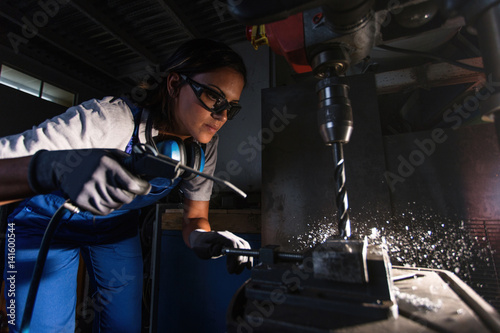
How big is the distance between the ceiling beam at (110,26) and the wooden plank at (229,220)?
1.72 metres

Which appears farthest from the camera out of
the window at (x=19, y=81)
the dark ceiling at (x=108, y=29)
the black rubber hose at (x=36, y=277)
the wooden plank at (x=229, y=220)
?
the window at (x=19, y=81)

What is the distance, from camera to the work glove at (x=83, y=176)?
0.59 m

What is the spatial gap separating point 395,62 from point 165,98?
1099 millimetres

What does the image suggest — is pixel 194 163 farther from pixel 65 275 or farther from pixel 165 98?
pixel 65 275

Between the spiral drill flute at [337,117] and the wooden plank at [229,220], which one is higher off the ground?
the spiral drill flute at [337,117]

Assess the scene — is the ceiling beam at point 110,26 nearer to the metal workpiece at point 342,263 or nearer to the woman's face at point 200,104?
the woman's face at point 200,104

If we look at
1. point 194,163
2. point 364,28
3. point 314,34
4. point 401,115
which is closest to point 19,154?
point 194,163

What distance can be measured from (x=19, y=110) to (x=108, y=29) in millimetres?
1562

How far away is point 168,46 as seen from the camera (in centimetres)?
245

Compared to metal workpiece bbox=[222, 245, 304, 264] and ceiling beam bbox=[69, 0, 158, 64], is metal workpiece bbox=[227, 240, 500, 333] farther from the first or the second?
ceiling beam bbox=[69, 0, 158, 64]

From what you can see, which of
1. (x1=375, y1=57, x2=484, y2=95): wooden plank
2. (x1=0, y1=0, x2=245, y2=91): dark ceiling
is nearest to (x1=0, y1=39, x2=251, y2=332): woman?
(x1=375, y1=57, x2=484, y2=95): wooden plank

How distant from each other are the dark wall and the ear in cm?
254

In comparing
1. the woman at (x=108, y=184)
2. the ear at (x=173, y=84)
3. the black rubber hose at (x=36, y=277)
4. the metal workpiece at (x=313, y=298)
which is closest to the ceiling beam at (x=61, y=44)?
the woman at (x=108, y=184)

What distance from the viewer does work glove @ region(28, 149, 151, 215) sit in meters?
0.59
